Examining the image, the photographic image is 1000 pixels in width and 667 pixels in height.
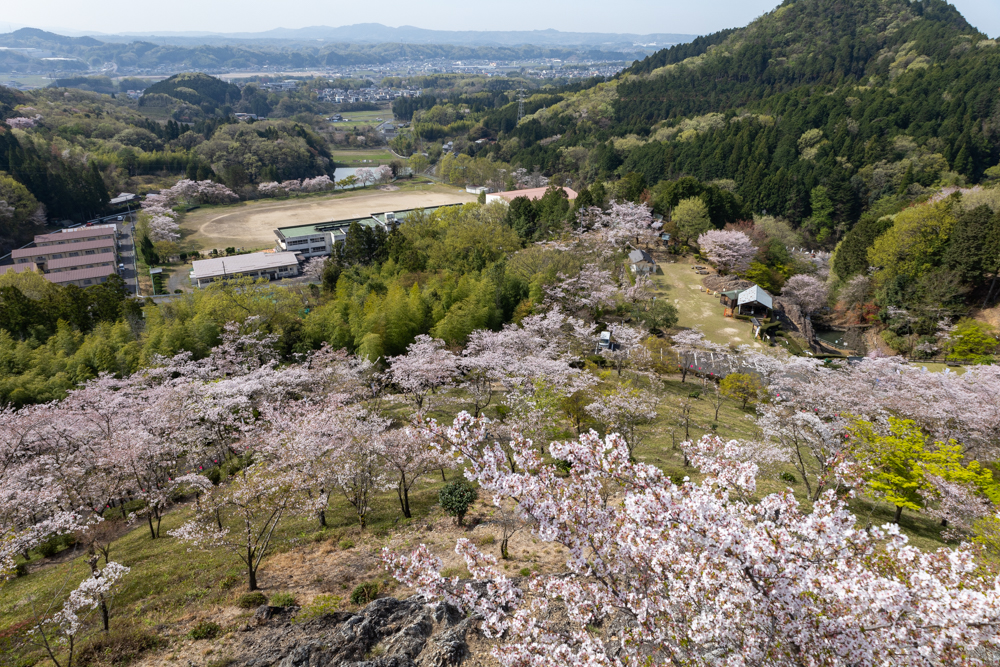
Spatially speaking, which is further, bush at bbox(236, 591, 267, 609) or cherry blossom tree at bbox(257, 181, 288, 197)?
cherry blossom tree at bbox(257, 181, 288, 197)

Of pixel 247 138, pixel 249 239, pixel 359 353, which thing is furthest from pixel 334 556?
pixel 247 138

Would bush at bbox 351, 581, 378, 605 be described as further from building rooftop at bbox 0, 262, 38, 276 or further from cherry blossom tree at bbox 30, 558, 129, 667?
building rooftop at bbox 0, 262, 38, 276

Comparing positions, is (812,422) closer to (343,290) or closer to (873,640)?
(873,640)

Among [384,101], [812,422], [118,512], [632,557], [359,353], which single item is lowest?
[118,512]

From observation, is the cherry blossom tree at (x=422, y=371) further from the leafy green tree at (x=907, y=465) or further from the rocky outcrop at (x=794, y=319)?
the rocky outcrop at (x=794, y=319)

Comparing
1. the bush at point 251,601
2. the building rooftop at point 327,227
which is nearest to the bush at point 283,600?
the bush at point 251,601

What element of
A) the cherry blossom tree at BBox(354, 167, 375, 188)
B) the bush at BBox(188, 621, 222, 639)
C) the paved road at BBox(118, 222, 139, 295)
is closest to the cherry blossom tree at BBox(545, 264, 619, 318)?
the bush at BBox(188, 621, 222, 639)
